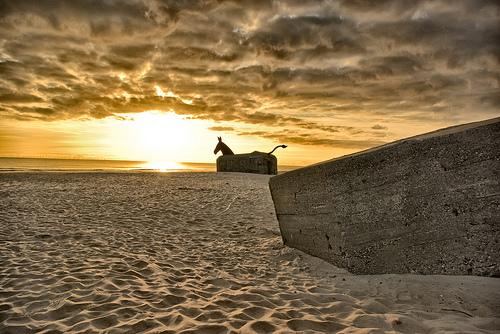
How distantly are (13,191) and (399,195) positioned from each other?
1499 centimetres

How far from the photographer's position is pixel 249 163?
26766mm

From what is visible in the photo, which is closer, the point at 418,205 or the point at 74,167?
the point at 418,205

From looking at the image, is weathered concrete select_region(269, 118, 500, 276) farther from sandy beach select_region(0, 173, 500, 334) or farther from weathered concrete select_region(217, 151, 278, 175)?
weathered concrete select_region(217, 151, 278, 175)

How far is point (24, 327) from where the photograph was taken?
124 inches

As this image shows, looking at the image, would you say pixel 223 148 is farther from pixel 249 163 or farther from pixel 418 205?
pixel 418 205

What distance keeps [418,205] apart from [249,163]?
22.7m

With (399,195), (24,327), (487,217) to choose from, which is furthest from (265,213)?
(24,327)

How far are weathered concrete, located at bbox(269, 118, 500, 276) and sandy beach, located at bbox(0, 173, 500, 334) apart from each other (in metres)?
0.23

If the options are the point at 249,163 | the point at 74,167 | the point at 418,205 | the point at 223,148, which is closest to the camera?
the point at 418,205

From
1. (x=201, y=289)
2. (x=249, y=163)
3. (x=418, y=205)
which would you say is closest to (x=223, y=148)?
(x=249, y=163)

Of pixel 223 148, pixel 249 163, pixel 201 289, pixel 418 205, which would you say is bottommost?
pixel 201 289

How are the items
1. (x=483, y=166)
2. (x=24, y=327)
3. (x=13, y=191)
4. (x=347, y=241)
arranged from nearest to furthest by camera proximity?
(x=24, y=327)
(x=483, y=166)
(x=347, y=241)
(x=13, y=191)

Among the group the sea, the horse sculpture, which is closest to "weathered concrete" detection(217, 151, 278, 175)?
the horse sculpture

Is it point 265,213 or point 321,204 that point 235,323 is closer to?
point 321,204
